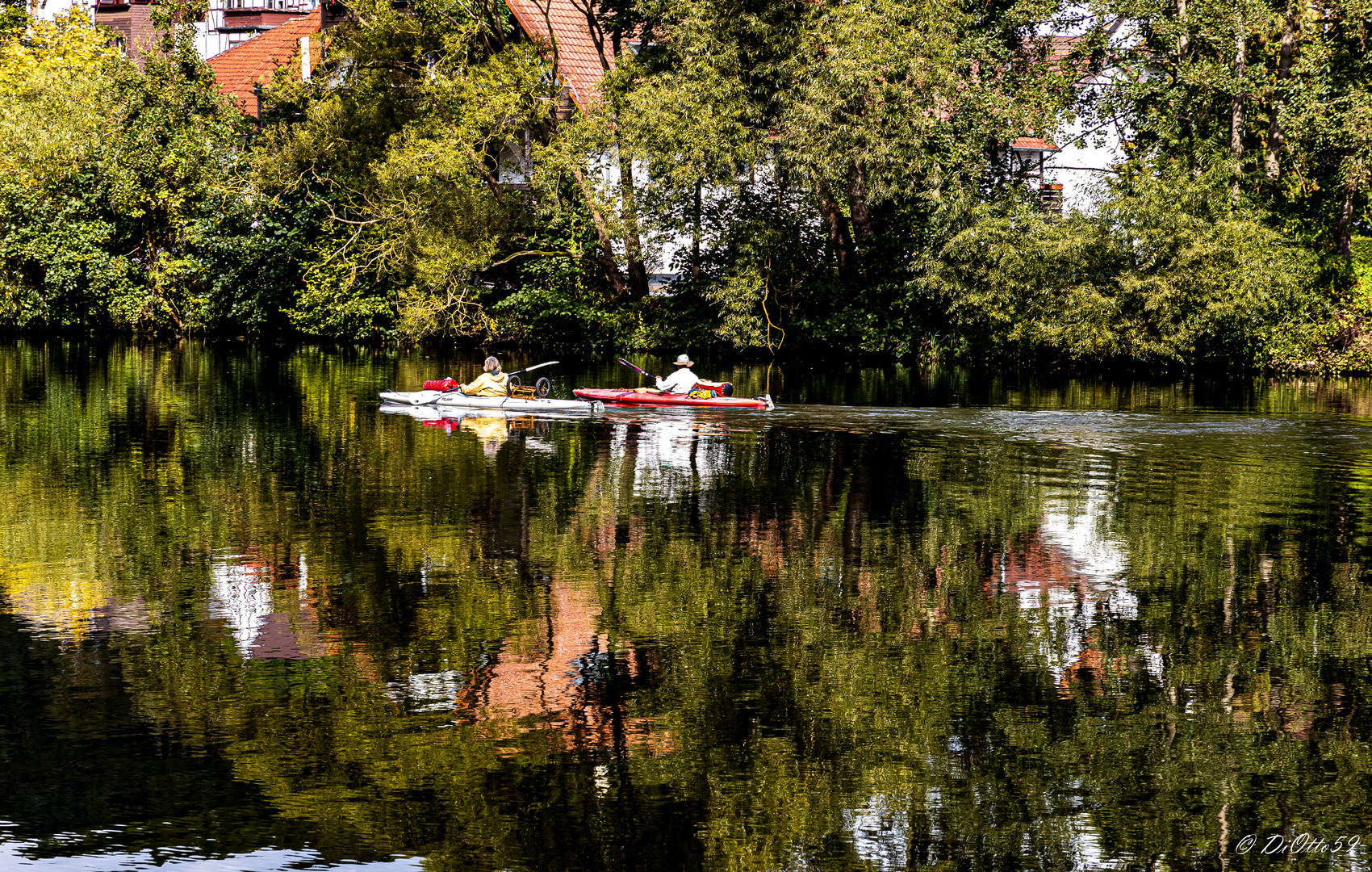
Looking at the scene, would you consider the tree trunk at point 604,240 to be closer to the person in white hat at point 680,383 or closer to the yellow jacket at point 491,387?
the person in white hat at point 680,383

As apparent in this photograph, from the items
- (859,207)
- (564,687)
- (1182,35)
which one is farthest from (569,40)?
(564,687)

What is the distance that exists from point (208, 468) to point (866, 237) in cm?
3126

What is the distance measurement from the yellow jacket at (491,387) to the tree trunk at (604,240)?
1782 centimetres

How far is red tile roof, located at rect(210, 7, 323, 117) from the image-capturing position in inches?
2783

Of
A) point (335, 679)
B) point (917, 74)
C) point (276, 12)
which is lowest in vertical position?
point (335, 679)

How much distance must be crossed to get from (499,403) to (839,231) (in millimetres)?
21970

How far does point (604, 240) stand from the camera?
5128cm

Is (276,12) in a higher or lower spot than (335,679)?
higher

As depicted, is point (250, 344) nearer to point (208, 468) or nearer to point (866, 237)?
point (866, 237)

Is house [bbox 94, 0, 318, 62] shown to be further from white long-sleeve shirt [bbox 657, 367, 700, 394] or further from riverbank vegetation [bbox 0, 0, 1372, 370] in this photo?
white long-sleeve shirt [bbox 657, 367, 700, 394]

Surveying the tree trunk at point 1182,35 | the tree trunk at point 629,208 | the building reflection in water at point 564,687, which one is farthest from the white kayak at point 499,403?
the tree trunk at point 1182,35

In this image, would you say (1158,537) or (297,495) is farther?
(297,495)

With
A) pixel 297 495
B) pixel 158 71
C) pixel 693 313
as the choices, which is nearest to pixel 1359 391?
pixel 693 313

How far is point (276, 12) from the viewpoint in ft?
291
